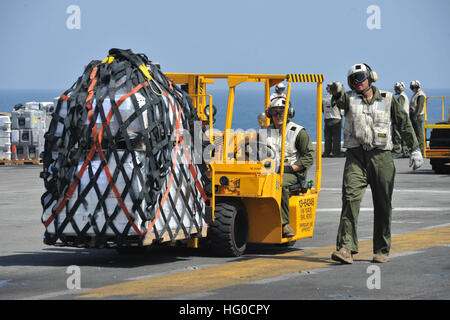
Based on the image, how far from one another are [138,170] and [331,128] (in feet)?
80.4

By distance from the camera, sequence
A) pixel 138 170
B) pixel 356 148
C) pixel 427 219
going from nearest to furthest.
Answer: pixel 138 170
pixel 356 148
pixel 427 219

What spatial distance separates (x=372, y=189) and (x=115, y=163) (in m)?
3.12

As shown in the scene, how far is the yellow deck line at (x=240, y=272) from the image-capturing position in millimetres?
10617

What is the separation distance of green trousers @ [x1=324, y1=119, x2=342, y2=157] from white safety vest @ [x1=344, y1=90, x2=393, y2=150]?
75.8ft

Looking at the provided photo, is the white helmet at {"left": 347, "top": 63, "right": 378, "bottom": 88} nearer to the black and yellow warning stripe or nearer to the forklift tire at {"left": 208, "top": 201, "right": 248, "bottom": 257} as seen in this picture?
the black and yellow warning stripe

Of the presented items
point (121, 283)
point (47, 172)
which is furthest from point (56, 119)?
point (121, 283)

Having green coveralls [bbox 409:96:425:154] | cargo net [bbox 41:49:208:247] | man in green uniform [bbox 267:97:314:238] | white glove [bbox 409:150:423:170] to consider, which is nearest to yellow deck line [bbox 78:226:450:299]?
cargo net [bbox 41:49:208:247]

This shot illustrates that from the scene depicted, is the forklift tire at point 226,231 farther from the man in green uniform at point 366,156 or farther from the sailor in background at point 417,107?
the sailor in background at point 417,107

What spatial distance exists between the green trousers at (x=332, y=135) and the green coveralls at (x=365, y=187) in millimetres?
23160

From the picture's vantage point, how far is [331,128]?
36.0 m

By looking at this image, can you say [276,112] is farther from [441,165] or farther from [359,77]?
[441,165]

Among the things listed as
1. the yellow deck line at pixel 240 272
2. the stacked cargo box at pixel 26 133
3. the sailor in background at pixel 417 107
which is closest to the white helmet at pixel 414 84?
the sailor in background at pixel 417 107

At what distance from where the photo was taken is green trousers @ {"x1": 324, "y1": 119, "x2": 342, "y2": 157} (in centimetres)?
3600
